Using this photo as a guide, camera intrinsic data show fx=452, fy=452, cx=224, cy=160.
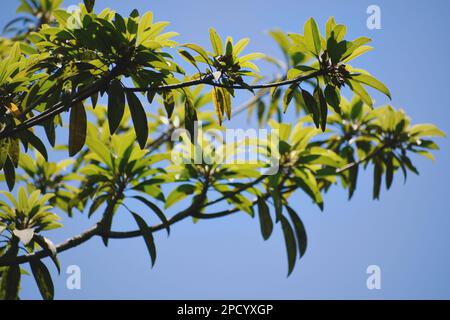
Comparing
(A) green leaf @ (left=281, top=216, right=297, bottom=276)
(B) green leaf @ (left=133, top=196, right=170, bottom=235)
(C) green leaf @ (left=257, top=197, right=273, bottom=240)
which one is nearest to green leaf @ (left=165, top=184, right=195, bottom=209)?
(B) green leaf @ (left=133, top=196, right=170, bottom=235)

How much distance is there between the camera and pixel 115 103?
4.95 ft

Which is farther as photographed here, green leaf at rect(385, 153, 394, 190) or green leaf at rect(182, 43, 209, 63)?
green leaf at rect(385, 153, 394, 190)

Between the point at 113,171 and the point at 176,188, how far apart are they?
33cm

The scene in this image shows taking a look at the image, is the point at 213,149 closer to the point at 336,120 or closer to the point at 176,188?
the point at 176,188

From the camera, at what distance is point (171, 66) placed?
1.50m

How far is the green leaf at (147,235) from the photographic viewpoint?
79.2 inches

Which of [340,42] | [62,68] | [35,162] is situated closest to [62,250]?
[62,68]

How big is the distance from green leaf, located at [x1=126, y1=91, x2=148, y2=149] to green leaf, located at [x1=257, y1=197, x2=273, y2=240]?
3.26ft

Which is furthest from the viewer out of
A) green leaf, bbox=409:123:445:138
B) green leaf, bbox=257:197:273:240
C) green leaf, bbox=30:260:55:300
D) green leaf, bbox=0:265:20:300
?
green leaf, bbox=409:123:445:138

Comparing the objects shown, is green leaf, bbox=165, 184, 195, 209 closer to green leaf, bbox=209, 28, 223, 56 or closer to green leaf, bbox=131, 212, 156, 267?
green leaf, bbox=131, 212, 156, 267

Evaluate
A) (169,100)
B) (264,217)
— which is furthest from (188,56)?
(264,217)

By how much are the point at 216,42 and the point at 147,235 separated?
940 millimetres

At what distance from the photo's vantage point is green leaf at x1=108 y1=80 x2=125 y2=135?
4.94 feet

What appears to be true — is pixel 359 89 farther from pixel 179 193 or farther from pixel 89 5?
pixel 179 193
